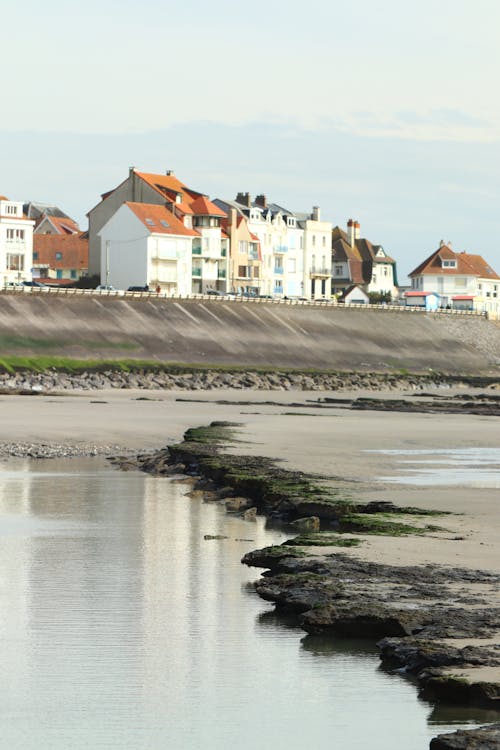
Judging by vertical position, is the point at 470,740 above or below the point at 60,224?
below

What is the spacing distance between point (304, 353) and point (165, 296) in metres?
11.2

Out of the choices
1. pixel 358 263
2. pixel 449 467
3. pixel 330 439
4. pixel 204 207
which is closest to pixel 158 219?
pixel 204 207

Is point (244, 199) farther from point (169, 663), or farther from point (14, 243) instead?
point (169, 663)

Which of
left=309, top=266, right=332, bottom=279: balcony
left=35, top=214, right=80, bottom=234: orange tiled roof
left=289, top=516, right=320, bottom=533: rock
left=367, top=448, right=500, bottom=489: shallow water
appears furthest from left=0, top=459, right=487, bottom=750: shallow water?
left=309, top=266, right=332, bottom=279: balcony

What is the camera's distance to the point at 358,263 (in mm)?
165750

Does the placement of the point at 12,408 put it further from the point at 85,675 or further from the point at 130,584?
the point at 85,675

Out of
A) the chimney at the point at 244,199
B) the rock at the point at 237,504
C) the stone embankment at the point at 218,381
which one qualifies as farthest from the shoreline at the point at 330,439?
the chimney at the point at 244,199

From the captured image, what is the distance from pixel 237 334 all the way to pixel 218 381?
18.4 metres

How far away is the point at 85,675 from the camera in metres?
14.0

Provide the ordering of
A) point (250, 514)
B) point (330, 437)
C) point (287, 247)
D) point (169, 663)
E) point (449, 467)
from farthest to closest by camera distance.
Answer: point (287, 247), point (330, 437), point (449, 467), point (250, 514), point (169, 663)

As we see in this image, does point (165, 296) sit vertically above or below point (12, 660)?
above

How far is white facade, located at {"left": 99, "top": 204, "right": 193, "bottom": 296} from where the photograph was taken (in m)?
116

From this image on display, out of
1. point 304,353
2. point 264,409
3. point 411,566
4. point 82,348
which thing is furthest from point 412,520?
point 304,353

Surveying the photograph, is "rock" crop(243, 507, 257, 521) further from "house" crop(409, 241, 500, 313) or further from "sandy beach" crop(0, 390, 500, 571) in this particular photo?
"house" crop(409, 241, 500, 313)
